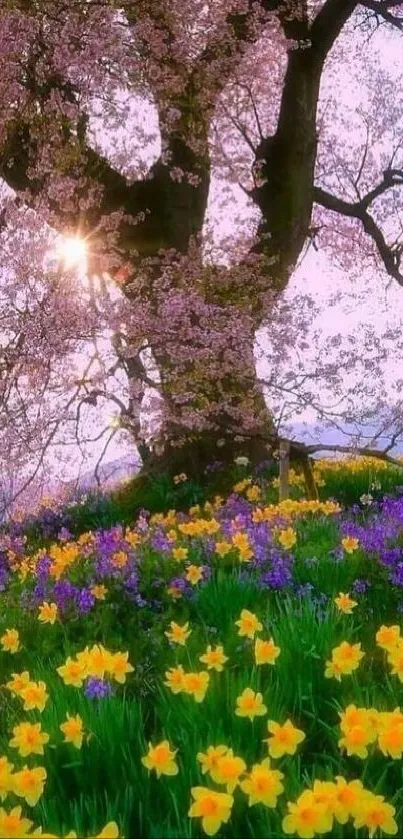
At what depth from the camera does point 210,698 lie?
3387 millimetres

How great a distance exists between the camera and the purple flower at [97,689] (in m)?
3.55

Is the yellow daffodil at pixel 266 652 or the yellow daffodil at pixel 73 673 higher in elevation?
the yellow daffodil at pixel 73 673

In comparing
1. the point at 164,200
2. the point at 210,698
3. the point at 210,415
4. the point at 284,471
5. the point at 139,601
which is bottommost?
the point at 210,698

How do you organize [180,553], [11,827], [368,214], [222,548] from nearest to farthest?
[11,827] < [222,548] < [180,553] < [368,214]

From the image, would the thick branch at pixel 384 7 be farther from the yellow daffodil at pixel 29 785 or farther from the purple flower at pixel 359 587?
the yellow daffodil at pixel 29 785

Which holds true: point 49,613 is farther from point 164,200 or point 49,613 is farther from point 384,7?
point 384,7

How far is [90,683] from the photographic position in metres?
3.65

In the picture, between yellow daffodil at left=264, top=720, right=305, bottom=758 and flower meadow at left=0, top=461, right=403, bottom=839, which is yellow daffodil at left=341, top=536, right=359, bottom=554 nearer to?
flower meadow at left=0, top=461, right=403, bottom=839

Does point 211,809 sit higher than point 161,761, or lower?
lower

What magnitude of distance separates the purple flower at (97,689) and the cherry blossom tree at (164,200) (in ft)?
15.4

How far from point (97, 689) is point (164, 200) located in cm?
1027

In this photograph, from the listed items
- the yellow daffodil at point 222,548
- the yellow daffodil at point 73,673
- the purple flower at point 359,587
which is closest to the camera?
the yellow daffodil at point 73,673

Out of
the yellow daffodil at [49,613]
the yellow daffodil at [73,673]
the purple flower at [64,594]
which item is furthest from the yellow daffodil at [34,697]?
the purple flower at [64,594]

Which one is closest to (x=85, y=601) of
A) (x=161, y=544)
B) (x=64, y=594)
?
(x=64, y=594)
